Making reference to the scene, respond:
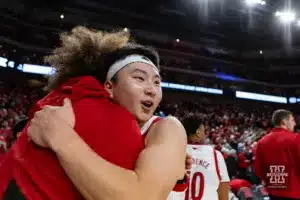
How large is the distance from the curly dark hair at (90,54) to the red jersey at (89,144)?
33 centimetres

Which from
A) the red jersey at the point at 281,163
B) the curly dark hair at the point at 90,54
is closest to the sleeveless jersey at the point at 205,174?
the red jersey at the point at 281,163

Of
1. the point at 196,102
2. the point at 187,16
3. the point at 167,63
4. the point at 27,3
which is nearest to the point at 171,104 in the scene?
the point at 196,102

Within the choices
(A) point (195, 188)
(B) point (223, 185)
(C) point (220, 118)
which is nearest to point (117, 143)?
(A) point (195, 188)

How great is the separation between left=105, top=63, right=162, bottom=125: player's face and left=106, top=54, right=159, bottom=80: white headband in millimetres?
16

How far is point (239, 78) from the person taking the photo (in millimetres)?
24938

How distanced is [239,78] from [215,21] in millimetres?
4267

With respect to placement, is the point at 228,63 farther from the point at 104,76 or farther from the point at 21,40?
the point at 104,76

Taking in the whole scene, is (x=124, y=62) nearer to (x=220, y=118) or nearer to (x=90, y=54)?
(x=90, y=54)

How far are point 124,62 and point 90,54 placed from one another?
204 millimetres

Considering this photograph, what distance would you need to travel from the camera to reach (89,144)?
972 millimetres

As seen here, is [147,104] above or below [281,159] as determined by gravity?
above

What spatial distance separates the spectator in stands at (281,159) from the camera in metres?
3.72

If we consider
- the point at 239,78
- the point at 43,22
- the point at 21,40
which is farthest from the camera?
the point at 239,78

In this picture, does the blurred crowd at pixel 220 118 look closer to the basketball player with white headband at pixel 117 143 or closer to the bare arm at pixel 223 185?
the bare arm at pixel 223 185
